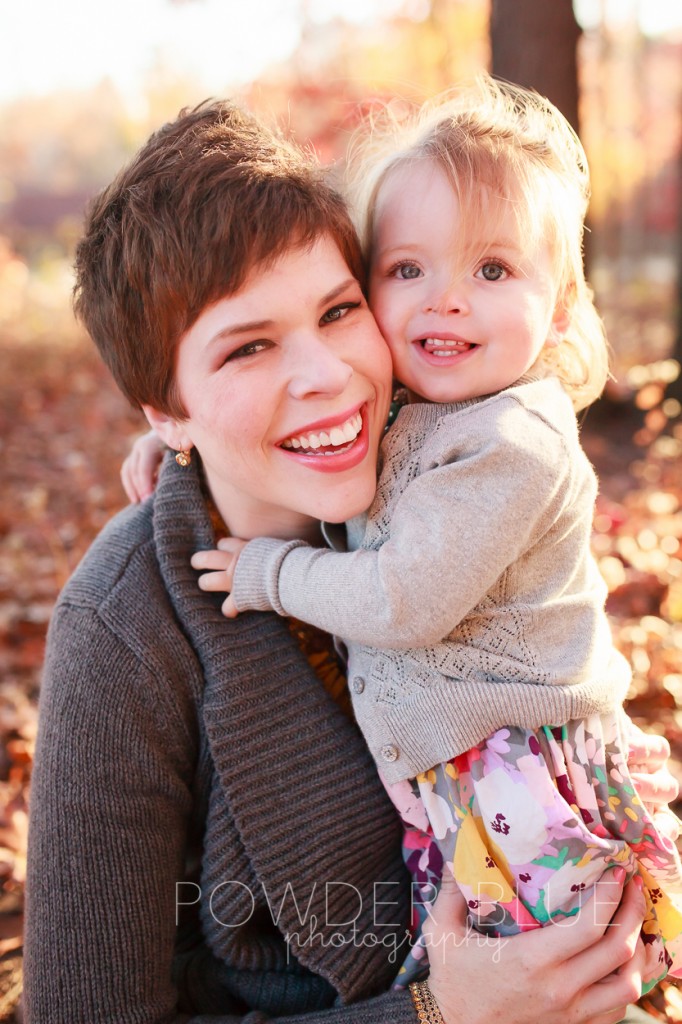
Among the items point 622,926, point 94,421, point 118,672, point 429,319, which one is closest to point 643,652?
point 622,926

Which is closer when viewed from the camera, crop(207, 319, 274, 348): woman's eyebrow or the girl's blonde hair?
crop(207, 319, 274, 348): woman's eyebrow

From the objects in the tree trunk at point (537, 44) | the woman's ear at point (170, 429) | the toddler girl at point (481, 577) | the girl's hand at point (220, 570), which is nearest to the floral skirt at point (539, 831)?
the toddler girl at point (481, 577)

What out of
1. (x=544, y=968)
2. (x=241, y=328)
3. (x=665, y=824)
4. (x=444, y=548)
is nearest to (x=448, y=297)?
(x=241, y=328)

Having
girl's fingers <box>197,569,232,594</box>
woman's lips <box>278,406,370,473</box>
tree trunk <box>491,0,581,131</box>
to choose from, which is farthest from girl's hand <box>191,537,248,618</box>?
tree trunk <box>491,0,581,131</box>

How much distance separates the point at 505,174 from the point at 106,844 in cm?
163

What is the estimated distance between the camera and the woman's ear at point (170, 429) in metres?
1.89

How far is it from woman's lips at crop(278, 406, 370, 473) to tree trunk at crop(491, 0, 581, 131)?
331cm

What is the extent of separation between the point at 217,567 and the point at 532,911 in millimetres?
967

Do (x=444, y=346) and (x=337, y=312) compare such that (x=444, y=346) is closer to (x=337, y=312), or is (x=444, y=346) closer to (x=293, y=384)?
(x=337, y=312)

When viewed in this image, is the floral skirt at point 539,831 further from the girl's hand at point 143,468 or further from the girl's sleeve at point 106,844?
the girl's hand at point 143,468

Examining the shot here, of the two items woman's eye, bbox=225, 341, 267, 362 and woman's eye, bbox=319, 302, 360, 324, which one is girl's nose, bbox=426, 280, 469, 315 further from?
woman's eye, bbox=225, 341, 267, 362

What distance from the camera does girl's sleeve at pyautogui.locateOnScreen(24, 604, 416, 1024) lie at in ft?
5.21

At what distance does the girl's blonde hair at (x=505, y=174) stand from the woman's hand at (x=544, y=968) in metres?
1.22

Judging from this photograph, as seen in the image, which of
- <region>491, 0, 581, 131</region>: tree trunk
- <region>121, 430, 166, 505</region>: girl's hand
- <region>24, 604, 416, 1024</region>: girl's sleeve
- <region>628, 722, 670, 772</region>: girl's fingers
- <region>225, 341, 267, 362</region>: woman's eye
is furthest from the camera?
<region>491, 0, 581, 131</region>: tree trunk
